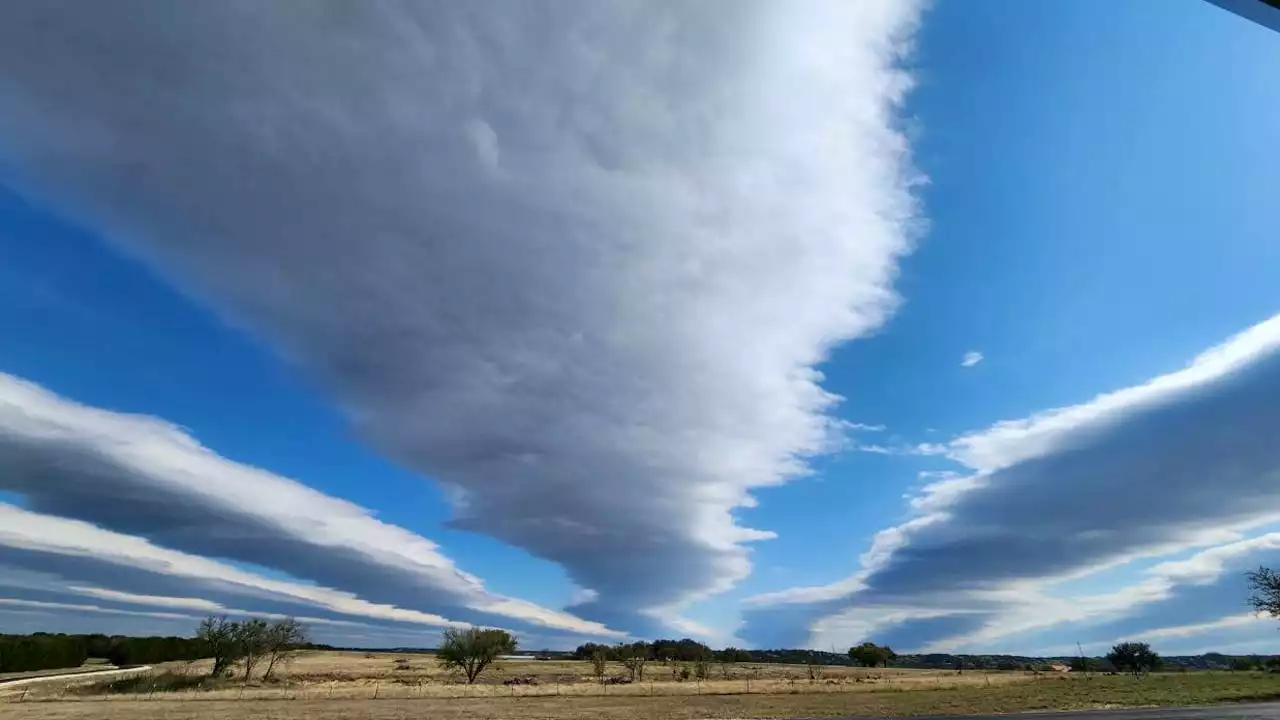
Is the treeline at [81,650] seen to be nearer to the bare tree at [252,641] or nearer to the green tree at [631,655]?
the bare tree at [252,641]

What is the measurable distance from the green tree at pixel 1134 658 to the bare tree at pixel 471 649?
11381cm

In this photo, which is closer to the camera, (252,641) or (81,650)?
(252,641)

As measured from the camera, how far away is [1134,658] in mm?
116438

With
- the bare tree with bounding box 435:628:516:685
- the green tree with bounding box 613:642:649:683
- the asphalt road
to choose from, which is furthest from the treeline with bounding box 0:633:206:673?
the asphalt road

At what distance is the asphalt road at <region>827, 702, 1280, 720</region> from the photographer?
28.8 metres

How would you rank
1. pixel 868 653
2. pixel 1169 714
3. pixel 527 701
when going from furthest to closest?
pixel 868 653 < pixel 527 701 < pixel 1169 714

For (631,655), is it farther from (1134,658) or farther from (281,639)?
(1134,658)

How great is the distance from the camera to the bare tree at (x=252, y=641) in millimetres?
76312

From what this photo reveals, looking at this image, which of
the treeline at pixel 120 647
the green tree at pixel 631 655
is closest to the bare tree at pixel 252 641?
the treeline at pixel 120 647

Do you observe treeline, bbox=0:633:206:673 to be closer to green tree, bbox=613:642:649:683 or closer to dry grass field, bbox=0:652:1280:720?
dry grass field, bbox=0:652:1280:720

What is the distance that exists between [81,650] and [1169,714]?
151 meters

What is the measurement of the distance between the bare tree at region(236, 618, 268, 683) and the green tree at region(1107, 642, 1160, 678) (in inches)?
5606

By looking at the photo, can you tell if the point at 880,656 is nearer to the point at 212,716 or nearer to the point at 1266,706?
the point at 1266,706

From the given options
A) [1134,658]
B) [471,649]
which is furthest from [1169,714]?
[1134,658]
